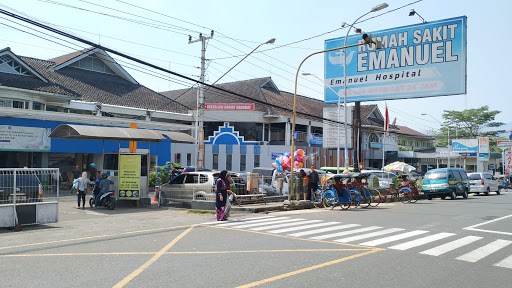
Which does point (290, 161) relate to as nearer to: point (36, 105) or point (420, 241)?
point (420, 241)

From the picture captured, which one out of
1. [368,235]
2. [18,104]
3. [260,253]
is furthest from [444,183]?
[18,104]

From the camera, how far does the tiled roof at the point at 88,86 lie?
81.8 feet

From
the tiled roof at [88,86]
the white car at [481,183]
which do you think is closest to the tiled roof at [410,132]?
the white car at [481,183]

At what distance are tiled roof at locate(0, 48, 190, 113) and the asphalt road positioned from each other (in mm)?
13857

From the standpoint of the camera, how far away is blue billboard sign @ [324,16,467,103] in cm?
2448

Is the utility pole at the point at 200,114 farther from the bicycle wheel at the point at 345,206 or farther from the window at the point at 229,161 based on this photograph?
the window at the point at 229,161

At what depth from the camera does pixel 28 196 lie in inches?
480

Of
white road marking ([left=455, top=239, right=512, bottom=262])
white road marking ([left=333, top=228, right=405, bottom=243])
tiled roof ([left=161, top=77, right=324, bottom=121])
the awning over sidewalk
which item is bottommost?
white road marking ([left=333, top=228, right=405, bottom=243])

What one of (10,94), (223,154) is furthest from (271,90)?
(10,94)

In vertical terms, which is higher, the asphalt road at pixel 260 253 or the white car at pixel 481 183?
the white car at pixel 481 183

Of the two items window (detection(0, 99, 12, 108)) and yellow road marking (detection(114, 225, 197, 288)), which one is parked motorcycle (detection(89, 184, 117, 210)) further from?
window (detection(0, 99, 12, 108))

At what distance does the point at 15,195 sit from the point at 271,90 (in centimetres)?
3766

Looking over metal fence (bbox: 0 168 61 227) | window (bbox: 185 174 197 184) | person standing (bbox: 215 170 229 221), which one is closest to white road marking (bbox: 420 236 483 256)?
person standing (bbox: 215 170 229 221)

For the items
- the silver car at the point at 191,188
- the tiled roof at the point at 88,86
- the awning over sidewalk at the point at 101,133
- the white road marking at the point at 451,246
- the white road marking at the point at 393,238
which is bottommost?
the white road marking at the point at 393,238
